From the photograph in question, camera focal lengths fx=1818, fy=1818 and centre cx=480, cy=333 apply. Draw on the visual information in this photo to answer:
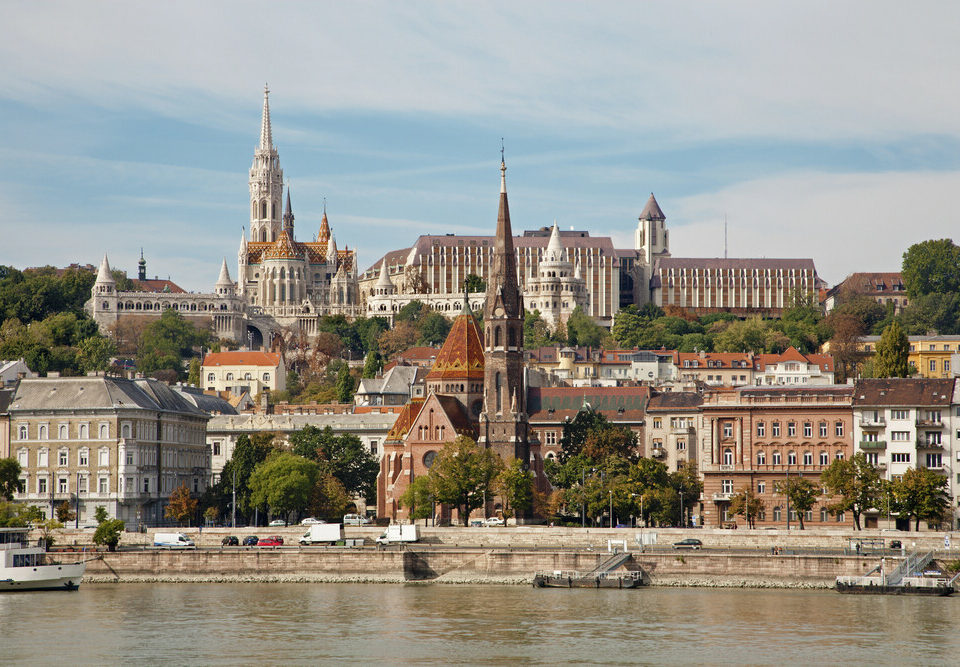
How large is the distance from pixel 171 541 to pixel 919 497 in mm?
40749

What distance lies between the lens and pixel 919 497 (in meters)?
98.9

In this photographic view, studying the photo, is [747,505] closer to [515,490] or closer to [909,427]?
[909,427]

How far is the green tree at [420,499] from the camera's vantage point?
114 meters

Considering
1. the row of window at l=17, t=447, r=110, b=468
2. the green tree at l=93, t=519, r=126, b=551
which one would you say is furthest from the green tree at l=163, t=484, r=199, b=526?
the green tree at l=93, t=519, r=126, b=551

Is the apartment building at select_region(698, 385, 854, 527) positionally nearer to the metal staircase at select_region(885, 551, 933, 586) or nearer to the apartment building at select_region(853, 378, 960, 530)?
the apartment building at select_region(853, 378, 960, 530)

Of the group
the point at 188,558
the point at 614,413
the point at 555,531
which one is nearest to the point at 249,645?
the point at 188,558

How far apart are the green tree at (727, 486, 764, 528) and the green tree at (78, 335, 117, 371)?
93.5 meters

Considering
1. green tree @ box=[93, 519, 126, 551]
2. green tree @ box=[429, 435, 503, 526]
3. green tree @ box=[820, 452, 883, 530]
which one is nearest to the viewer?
green tree @ box=[93, 519, 126, 551]

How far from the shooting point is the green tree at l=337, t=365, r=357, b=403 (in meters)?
181

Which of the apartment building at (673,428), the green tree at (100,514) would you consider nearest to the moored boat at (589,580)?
the green tree at (100,514)

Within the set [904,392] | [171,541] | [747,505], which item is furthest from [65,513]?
[904,392]

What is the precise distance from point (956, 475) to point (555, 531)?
24.3m

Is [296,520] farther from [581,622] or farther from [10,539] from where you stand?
[581,622]

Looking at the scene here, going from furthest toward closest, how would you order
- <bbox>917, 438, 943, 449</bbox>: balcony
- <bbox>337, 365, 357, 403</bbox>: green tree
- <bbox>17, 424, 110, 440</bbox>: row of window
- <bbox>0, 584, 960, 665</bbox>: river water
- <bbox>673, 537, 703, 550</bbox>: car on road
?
<bbox>337, 365, 357, 403</bbox>: green tree, <bbox>17, 424, 110, 440</bbox>: row of window, <bbox>917, 438, 943, 449</bbox>: balcony, <bbox>673, 537, 703, 550</bbox>: car on road, <bbox>0, 584, 960, 665</bbox>: river water
